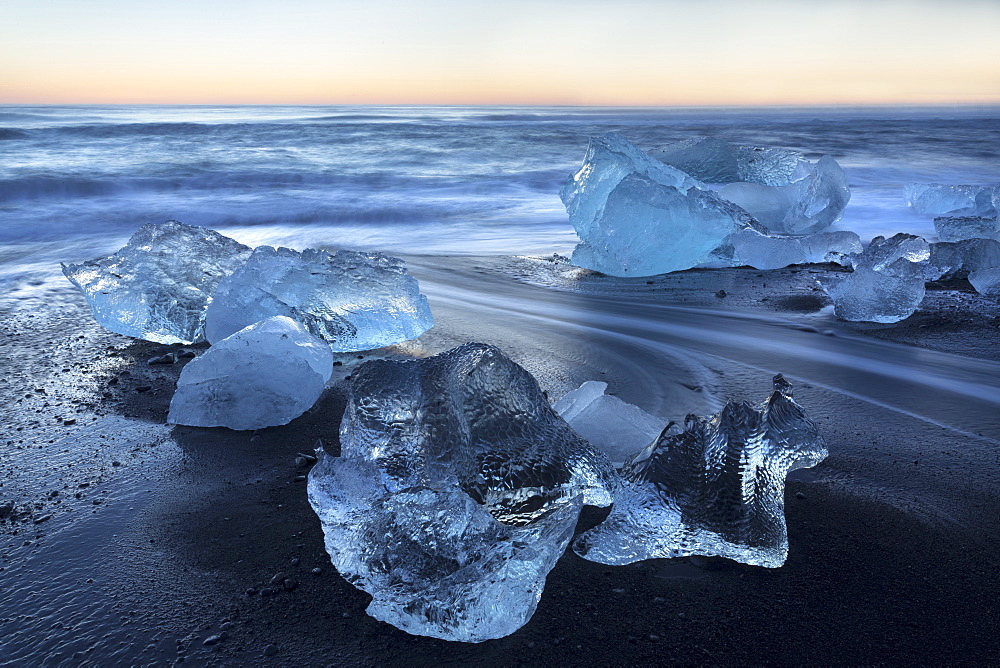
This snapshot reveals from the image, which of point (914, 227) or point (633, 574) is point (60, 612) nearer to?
point (633, 574)

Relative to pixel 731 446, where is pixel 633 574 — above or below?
below

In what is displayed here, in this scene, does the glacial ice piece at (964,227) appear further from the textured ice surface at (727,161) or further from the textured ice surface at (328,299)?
the textured ice surface at (328,299)

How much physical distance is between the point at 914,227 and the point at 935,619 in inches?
258

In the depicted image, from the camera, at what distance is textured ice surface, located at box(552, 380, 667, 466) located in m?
2.05

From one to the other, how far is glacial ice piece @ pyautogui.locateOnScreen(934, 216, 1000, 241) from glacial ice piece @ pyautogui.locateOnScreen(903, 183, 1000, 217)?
2079mm

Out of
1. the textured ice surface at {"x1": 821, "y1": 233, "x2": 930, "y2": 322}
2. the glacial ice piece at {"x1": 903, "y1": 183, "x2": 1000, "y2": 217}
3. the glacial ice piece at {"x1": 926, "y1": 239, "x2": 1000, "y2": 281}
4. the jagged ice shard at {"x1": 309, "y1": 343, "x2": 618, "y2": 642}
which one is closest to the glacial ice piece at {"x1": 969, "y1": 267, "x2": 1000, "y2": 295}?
the glacial ice piece at {"x1": 926, "y1": 239, "x2": 1000, "y2": 281}

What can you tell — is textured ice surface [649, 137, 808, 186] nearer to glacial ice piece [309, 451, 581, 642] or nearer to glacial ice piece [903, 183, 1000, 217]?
glacial ice piece [903, 183, 1000, 217]

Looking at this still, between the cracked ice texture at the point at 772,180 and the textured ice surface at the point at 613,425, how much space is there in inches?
149

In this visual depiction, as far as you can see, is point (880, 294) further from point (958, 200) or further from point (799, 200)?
point (958, 200)

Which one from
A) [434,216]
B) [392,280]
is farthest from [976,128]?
[392,280]

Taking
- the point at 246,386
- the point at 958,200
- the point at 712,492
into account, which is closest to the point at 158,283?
the point at 246,386

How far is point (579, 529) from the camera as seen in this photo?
1.75 meters

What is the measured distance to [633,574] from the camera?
157 cm

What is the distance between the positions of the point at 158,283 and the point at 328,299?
2.62ft
